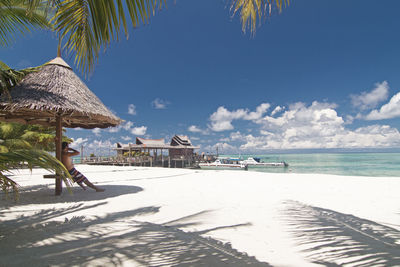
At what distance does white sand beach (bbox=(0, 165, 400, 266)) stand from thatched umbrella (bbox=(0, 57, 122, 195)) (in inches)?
81.8

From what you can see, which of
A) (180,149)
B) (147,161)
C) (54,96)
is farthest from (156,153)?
(54,96)

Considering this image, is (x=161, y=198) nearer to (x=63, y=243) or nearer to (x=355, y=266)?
(x=63, y=243)

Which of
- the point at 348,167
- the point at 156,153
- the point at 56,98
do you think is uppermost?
the point at 56,98

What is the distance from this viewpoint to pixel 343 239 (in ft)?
8.41

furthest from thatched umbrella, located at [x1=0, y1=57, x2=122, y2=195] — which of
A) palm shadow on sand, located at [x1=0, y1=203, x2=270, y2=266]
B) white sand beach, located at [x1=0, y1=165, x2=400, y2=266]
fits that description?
palm shadow on sand, located at [x1=0, y1=203, x2=270, y2=266]

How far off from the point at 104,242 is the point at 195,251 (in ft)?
3.59

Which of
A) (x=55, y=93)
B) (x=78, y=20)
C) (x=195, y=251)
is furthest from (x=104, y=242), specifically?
(x=55, y=93)

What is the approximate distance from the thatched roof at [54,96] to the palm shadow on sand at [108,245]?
2539 millimetres

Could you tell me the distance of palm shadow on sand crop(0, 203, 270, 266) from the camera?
2.01 meters

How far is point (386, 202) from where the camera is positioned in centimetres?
445

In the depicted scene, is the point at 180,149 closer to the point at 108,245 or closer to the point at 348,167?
the point at 348,167

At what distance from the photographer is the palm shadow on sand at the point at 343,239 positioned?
207cm

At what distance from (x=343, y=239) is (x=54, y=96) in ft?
20.4

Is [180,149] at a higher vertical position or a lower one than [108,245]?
higher
